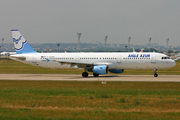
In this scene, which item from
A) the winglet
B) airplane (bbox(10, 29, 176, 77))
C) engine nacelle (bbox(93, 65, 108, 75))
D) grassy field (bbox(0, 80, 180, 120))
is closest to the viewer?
grassy field (bbox(0, 80, 180, 120))

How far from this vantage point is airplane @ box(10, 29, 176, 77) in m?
44.6

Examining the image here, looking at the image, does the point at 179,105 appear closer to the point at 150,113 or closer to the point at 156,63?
the point at 150,113

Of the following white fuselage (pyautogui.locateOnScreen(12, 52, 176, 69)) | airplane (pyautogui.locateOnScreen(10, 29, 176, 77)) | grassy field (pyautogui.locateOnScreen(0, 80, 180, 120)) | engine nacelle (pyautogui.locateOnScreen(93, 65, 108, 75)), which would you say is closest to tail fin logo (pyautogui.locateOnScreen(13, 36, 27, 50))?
airplane (pyautogui.locateOnScreen(10, 29, 176, 77))

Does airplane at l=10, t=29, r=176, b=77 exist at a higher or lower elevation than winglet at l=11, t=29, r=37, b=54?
lower

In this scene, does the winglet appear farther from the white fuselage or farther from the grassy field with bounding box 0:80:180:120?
the grassy field with bounding box 0:80:180:120

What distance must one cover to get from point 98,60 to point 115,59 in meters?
3.11

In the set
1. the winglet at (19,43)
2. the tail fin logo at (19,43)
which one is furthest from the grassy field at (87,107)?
the tail fin logo at (19,43)

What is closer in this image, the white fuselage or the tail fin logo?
the white fuselage

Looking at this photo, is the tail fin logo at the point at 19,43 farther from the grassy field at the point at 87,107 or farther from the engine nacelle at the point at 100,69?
the grassy field at the point at 87,107

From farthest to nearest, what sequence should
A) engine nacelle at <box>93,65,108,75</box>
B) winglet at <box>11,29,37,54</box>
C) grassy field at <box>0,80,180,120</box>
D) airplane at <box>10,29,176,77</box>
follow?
winglet at <box>11,29,37,54</box>, airplane at <box>10,29,176,77</box>, engine nacelle at <box>93,65,108,75</box>, grassy field at <box>0,80,180,120</box>

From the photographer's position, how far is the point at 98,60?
46.9m

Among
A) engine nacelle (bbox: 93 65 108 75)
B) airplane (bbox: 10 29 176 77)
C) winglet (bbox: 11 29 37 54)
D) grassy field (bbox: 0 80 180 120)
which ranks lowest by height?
grassy field (bbox: 0 80 180 120)

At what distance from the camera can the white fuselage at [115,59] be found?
44688mm

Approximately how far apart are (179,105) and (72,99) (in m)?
7.89
